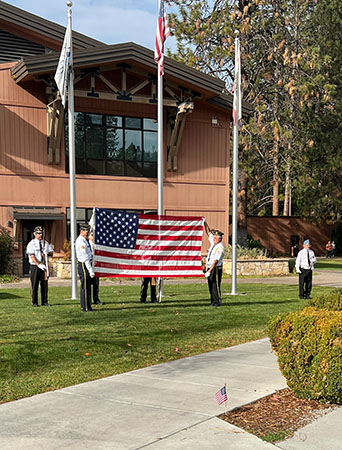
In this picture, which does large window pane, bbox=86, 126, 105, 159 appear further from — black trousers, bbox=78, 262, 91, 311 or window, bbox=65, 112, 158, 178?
black trousers, bbox=78, 262, 91, 311

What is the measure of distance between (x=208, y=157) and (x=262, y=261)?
18.0 ft

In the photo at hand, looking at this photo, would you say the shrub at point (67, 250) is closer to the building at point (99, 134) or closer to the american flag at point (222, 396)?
the building at point (99, 134)

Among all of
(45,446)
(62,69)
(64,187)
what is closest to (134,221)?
(62,69)

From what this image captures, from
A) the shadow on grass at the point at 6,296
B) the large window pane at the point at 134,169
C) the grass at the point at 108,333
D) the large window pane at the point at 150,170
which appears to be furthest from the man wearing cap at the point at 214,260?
the large window pane at the point at 150,170

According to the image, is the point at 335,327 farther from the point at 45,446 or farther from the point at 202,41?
the point at 202,41

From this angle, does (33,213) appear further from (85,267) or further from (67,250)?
(85,267)

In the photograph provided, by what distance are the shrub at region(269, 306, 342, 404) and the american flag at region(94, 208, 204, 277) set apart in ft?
22.8

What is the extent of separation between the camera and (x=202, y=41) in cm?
2806

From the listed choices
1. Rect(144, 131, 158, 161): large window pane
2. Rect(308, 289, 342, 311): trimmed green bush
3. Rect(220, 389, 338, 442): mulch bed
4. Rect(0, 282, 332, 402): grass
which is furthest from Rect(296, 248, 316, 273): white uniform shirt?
Rect(144, 131, 158, 161): large window pane

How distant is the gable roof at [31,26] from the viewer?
70.9ft

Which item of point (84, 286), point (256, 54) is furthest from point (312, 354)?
point (256, 54)

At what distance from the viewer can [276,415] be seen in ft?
18.4

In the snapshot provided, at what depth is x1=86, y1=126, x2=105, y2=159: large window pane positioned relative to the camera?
2355cm

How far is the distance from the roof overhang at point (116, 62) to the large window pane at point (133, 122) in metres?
2.39
